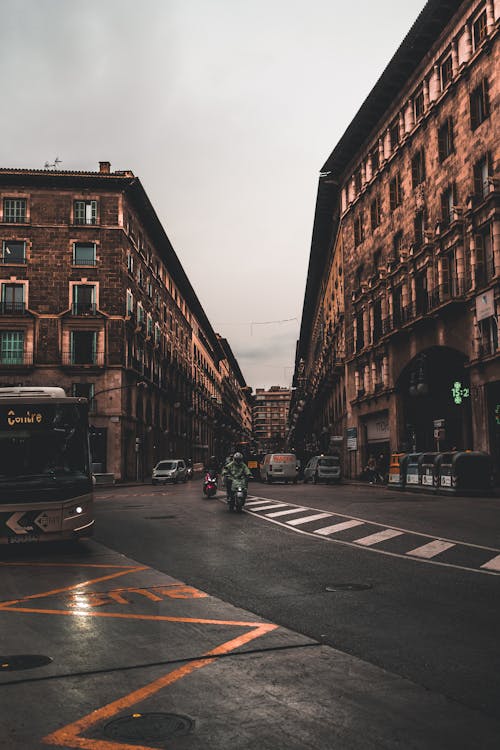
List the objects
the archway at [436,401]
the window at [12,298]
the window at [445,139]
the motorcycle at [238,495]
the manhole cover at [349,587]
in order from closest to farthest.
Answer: the manhole cover at [349,587], the motorcycle at [238,495], the archway at [436,401], the window at [445,139], the window at [12,298]

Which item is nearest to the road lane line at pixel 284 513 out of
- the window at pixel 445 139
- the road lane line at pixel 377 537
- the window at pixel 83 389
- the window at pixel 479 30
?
the road lane line at pixel 377 537

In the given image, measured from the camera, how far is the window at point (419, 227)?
124ft

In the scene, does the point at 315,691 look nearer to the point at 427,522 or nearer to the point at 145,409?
the point at 427,522

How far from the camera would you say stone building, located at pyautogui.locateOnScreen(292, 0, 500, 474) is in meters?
30.5

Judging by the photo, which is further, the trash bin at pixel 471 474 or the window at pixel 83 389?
the window at pixel 83 389

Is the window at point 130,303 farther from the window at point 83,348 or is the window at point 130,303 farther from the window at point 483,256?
the window at point 483,256

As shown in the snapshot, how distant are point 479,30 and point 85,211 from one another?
2976 cm

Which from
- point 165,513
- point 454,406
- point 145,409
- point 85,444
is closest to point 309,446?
point 145,409

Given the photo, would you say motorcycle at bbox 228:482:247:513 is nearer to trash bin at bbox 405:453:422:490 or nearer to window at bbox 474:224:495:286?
trash bin at bbox 405:453:422:490

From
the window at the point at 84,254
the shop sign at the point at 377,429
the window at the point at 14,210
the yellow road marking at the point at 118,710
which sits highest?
the window at the point at 14,210

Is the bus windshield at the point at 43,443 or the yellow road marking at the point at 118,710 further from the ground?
the bus windshield at the point at 43,443

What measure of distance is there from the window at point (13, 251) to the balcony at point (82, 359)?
742 cm

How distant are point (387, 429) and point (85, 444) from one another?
1265 inches

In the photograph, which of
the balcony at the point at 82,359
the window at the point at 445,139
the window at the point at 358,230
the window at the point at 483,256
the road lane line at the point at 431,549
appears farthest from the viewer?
the balcony at the point at 82,359
